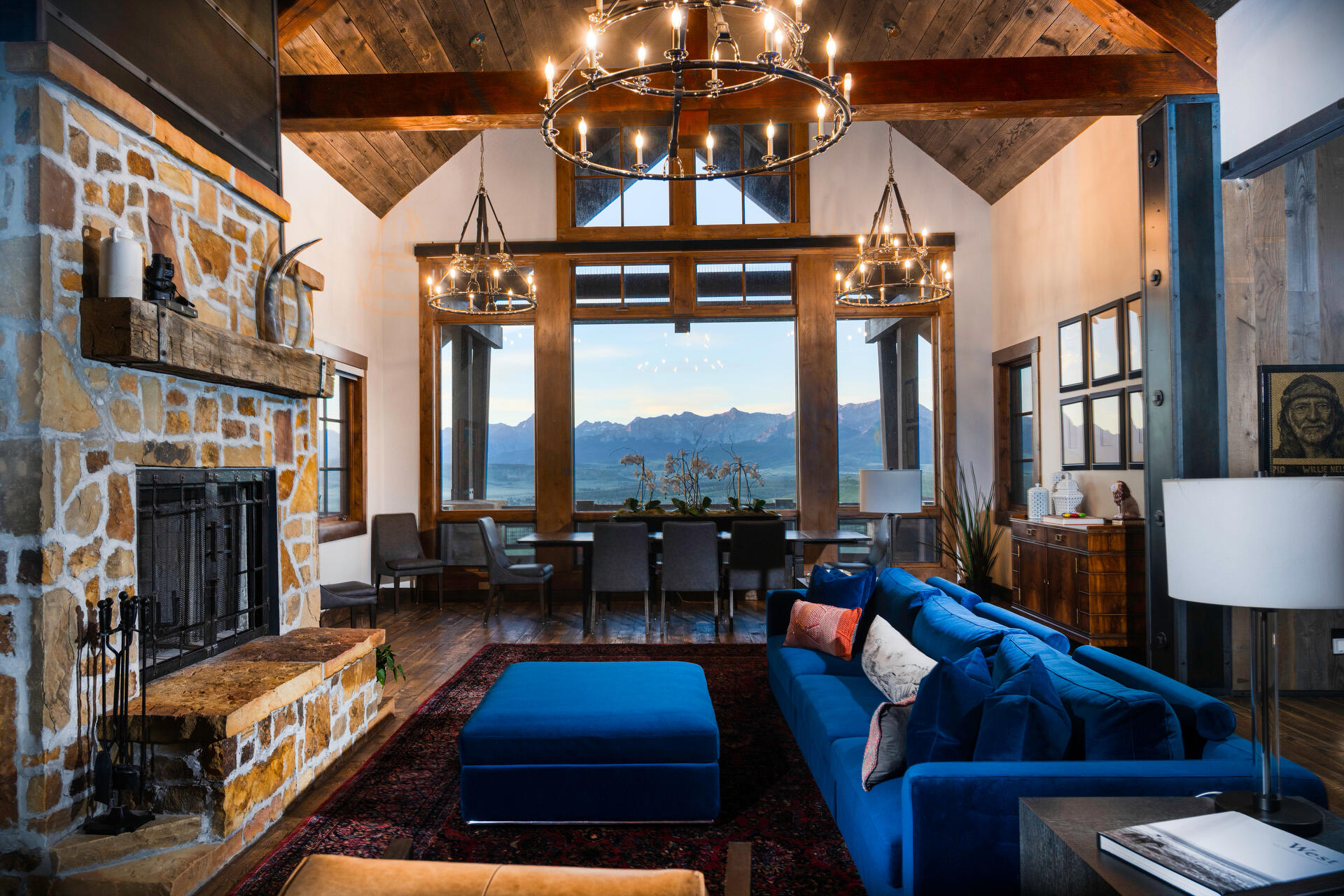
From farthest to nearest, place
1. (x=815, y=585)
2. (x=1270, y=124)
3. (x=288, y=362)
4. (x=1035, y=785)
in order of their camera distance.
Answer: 1. (x=815, y=585)
2. (x=1270, y=124)
3. (x=288, y=362)
4. (x=1035, y=785)

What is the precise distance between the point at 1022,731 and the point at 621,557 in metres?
4.49

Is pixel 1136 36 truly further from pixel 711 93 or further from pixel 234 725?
pixel 234 725

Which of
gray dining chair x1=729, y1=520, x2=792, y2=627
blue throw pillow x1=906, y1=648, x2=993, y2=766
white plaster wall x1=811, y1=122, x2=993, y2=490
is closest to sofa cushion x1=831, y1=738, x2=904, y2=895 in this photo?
blue throw pillow x1=906, y1=648, x2=993, y2=766

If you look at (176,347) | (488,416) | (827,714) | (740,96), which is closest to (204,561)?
(176,347)

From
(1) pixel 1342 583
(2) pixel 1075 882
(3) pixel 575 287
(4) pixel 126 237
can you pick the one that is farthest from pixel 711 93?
(3) pixel 575 287

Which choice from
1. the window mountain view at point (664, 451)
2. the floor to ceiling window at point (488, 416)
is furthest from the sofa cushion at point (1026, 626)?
the floor to ceiling window at point (488, 416)

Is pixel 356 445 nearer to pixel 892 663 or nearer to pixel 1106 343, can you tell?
pixel 892 663

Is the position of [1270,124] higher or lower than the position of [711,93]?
higher

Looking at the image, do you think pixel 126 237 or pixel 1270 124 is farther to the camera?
pixel 1270 124

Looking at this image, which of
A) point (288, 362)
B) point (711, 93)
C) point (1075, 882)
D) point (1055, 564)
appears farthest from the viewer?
point (1055, 564)

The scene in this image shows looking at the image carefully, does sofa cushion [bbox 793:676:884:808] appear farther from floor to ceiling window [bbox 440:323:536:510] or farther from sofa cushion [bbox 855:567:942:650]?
floor to ceiling window [bbox 440:323:536:510]

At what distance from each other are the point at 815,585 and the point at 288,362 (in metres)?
2.72

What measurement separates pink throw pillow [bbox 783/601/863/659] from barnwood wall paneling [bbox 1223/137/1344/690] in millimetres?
2266

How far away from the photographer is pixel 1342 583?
63.8 inches
